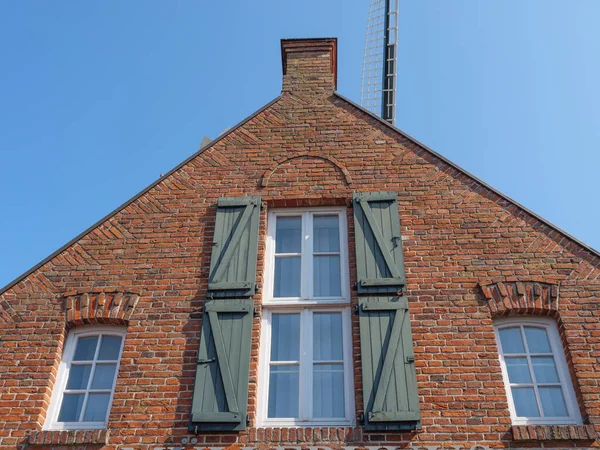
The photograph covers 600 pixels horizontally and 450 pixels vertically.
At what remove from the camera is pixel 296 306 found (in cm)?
773

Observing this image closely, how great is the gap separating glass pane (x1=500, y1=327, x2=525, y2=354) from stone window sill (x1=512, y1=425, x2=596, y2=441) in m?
1.01

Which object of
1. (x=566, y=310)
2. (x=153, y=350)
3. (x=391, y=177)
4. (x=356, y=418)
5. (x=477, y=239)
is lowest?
(x=356, y=418)

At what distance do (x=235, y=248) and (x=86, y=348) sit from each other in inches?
82.7

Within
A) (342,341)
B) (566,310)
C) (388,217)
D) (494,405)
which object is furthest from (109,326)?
(566,310)

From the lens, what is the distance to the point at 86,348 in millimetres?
7668

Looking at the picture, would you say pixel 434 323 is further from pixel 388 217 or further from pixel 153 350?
pixel 153 350

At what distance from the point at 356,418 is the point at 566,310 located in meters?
2.69

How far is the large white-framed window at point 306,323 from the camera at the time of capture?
274 inches

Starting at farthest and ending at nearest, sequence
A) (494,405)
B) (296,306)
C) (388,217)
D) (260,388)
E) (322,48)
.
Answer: (322,48), (388,217), (296,306), (260,388), (494,405)

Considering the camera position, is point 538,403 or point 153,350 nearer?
point 538,403

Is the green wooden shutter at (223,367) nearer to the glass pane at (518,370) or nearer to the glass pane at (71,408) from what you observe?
the glass pane at (71,408)

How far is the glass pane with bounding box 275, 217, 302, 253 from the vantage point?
8.40m

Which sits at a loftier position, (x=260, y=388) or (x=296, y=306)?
(x=296, y=306)

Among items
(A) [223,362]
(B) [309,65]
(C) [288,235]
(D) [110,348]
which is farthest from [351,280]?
(B) [309,65]
